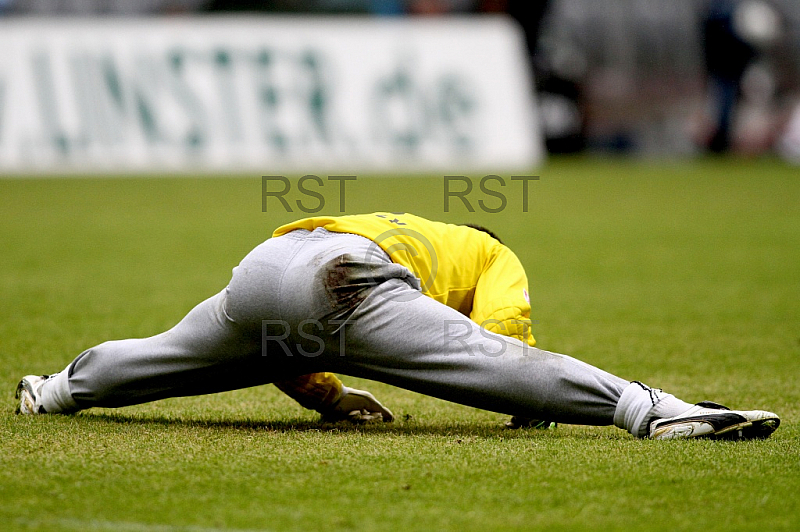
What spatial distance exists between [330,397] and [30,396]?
0.95 metres

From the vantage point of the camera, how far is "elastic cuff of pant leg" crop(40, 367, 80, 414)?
11.0ft

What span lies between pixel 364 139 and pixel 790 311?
34.4ft

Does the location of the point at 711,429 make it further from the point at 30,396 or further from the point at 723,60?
the point at 723,60

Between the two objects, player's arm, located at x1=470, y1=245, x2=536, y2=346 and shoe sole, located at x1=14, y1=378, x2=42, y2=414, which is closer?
player's arm, located at x1=470, y1=245, x2=536, y2=346

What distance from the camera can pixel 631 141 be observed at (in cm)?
2100

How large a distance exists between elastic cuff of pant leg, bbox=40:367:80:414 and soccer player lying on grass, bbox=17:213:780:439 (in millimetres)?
162

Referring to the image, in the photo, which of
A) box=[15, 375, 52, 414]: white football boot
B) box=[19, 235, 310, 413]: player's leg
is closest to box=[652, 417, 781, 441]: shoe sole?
box=[19, 235, 310, 413]: player's leg

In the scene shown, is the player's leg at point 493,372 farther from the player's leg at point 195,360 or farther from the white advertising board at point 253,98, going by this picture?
the white advertising board at point 253,98

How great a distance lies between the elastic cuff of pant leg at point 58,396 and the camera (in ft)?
11.0

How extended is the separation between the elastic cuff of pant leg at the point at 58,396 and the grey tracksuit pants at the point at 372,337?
466 millimetres

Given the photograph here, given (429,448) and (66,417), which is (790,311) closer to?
(429,448)

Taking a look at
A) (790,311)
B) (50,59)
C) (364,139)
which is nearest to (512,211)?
(364,139)

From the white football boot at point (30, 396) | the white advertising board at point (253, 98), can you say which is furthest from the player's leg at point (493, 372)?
the white advertising board at point (253, 98)

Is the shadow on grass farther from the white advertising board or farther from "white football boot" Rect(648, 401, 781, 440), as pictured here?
the white advertising board
